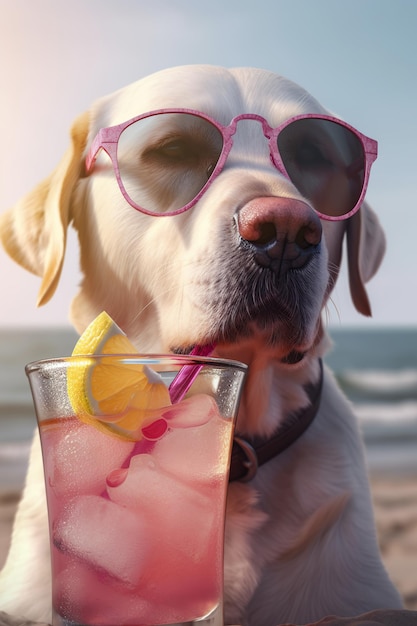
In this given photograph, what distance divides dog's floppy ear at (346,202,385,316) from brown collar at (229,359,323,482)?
0.22m

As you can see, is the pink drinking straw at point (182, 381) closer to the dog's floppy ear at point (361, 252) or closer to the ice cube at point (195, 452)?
the ice cube at point (195, 452)

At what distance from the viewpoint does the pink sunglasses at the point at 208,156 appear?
1.75 m

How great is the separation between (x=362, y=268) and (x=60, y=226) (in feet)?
2.49

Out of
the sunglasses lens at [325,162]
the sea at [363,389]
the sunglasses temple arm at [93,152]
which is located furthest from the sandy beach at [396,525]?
the sunglasses temple arm at [93,152]

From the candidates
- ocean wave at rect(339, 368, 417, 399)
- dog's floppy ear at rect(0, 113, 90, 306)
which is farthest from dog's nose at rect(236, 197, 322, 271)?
ocean wave at rect(339, 368, 417, 399)

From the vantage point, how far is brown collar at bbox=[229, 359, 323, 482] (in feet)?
5.48

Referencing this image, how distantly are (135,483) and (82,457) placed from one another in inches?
3.4

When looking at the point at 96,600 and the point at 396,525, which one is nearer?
the point at 96,600

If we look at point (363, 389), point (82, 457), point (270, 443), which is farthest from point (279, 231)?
point (363, 389)

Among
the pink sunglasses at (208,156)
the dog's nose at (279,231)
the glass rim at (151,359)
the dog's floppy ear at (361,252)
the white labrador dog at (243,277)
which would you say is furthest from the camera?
the dog's floppy ear at (361,252)

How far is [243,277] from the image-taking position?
1592mm

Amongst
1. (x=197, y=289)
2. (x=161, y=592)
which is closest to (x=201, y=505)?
(x=161, y=592)

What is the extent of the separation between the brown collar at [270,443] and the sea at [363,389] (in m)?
2.61

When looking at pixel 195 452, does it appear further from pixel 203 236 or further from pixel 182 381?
pixel 203 236
